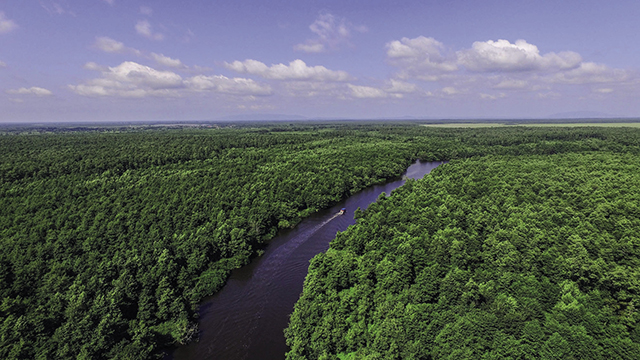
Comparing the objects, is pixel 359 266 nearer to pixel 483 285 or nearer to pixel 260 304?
pixel 483 285

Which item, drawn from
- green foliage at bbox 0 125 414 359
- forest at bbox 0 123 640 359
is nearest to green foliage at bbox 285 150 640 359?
forest at bbox 0 123 640 359

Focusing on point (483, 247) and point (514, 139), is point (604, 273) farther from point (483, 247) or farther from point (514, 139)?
point (514, 139)

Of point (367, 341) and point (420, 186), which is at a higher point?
point (420, 186)

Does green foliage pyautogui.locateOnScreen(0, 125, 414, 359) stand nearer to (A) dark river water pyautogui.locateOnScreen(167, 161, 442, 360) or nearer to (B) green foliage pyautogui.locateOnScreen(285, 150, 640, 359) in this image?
(A) dark river water pyautogui.locateOnScreen(167, 161, 442, 360)

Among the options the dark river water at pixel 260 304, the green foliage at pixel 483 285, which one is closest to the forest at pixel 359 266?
the green foliage at pixel 483 285

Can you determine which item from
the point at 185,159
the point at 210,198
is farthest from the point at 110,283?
the point at 185,159
